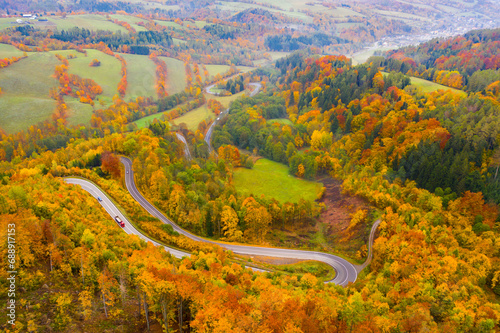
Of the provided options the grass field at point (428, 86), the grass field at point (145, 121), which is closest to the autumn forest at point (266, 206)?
the grass field at point (428, 86)

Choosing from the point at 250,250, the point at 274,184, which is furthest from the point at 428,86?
the point at 250,250

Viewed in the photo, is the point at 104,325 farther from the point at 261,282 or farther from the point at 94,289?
the point at 261,282

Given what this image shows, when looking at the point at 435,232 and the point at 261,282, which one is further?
the point at 435,232

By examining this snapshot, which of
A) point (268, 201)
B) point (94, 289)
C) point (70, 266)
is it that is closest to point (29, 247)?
point (70, 266)

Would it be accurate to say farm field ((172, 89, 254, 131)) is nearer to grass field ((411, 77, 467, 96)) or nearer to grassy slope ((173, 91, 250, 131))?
grassy slope ((173, 91, 250, 131))

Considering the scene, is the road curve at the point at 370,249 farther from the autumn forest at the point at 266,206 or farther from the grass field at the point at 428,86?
the grass field at the point at 428,86

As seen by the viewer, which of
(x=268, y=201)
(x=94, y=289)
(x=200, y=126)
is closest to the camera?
(x=94, y=289)

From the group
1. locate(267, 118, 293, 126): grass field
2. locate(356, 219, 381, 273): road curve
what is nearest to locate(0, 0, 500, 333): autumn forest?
locate(356, 219, 381, 273): road curve

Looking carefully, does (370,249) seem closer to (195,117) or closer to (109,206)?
(109,206)
